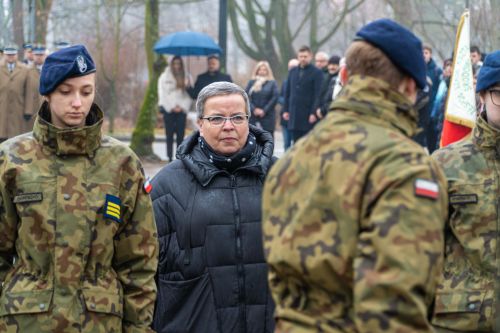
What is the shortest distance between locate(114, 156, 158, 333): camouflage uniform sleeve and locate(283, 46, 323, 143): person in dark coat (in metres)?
13.9

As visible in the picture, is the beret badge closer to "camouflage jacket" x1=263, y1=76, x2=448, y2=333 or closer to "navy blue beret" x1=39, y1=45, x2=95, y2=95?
"navy blue beret" x1=39, y1=45, x2=95, y2=95

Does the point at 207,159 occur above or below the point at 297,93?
above

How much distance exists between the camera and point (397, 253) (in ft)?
9.68

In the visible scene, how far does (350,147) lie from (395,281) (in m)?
0.43

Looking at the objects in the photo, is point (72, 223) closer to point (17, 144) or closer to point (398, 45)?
point (17, 144)

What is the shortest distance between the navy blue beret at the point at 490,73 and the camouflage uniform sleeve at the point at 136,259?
166 cm

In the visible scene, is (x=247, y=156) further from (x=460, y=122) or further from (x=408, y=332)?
(x=408, y=332)

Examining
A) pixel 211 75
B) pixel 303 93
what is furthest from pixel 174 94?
pixel 303 93

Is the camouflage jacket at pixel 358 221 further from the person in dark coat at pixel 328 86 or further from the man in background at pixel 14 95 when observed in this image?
the man in background at pixel 14 95

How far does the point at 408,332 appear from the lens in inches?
117

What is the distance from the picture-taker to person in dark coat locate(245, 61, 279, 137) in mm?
18906

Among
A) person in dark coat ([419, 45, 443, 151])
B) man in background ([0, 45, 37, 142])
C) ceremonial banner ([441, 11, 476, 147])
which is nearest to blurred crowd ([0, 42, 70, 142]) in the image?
man in background ([0, 45, 37, 142])

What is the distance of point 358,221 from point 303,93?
612 inches

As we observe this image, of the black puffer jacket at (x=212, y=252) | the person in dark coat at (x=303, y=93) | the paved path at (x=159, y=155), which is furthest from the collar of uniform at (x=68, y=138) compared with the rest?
the person in dark coat at (x=303, y=93)
